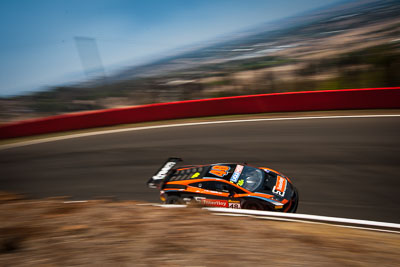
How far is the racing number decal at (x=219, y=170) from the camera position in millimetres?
7019

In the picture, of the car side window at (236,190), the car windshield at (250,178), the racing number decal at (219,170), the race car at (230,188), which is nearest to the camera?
the race car at (230,188)

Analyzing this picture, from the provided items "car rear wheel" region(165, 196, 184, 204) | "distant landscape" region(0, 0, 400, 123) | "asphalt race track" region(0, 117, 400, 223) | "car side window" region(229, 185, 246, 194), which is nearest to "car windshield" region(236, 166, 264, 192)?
"car side window" region(229, 185, 246, 194)

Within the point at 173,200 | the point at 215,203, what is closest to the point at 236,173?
the point at 215,203

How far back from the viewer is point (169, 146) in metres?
11.9

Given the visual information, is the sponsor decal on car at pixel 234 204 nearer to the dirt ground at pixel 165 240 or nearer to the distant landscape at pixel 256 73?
the dirt ground at pixel 165 240

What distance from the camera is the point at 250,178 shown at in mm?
6973

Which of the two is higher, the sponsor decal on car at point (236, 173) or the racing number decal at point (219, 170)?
the racing number decal at point (219, 170)

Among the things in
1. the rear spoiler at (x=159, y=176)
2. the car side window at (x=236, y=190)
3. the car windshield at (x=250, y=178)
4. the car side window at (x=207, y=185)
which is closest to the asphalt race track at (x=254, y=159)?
the rear spoiler at (x=159, y=176)

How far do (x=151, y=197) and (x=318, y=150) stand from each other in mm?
5879

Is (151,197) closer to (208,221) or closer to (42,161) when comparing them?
(208,221)

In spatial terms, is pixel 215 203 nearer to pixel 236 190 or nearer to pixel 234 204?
pixel 234 204

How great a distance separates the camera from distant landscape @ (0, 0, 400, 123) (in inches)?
575

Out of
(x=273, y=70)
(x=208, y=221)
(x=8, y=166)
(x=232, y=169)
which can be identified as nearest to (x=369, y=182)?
(x=232, y=169)

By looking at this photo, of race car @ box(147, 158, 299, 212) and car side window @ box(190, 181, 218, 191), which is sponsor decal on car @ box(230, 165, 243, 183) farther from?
car side window @ box(190, 181, 218, 191)
